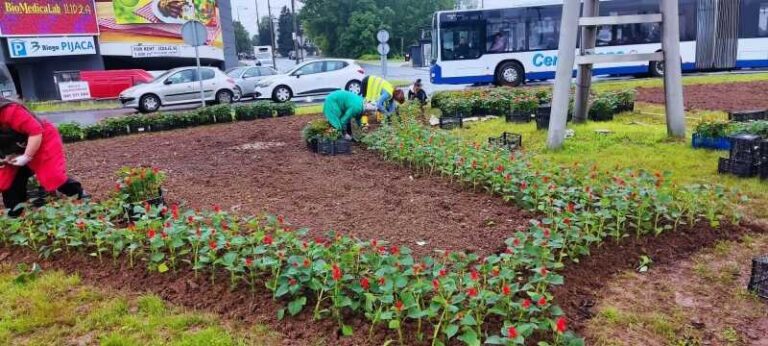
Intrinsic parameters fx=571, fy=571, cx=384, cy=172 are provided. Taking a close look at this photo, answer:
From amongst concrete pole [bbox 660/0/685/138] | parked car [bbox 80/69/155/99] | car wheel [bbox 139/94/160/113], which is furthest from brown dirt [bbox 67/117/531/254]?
parked car [bbox 80/69/155/99]

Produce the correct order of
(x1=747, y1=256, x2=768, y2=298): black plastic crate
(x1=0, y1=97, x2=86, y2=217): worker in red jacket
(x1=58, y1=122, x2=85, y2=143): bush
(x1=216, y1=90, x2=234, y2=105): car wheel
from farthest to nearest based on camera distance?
(x1=216, y1=90, x2=234, y2=105): car wheel
(x1=58, y1=122, x2=85, y2=143): bush
(x1=0, y1=97, x2=86, y2=217): worker in red jacket
(x1=747, y1=256, x2=768, y2=298): black plastic crate

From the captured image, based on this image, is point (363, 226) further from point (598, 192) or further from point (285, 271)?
point (598, 192)

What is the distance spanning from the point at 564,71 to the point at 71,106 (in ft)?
67.2

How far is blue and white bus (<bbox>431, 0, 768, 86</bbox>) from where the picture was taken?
19016 mm

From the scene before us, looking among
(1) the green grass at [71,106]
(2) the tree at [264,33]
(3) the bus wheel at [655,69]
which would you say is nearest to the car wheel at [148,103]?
(1) the green grass at [71,106]

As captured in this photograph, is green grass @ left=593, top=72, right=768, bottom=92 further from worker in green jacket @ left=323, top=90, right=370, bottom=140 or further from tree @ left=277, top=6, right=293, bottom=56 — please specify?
tree @ left=277, top=6, right=293, bottom=56

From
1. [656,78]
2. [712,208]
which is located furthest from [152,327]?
[656,78]

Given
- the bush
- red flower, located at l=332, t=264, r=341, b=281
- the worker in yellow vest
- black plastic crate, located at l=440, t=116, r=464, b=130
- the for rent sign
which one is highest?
the for rent sign

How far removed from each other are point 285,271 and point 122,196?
252cm

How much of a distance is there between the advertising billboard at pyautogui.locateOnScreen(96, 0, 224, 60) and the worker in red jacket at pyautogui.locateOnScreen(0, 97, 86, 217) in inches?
916

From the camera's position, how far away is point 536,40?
1992 cm

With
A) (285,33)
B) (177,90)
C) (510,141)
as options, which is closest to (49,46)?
(177,90)

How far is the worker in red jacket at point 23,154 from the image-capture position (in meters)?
4.99

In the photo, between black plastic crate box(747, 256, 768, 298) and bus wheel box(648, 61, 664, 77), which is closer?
black plastic crate box(747, 256, 768, 298)
